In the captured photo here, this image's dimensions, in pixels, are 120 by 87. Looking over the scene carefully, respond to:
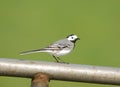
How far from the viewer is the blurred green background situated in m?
11.2

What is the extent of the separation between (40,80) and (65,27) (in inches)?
407

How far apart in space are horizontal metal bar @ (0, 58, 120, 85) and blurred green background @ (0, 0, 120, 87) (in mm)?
7958

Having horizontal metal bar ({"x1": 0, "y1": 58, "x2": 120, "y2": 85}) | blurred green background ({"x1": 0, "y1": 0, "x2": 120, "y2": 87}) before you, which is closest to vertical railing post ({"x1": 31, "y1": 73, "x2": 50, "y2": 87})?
horizontal metal bar ({"x1": 0, "y1": 58, "x2": 120, "y2": 85})

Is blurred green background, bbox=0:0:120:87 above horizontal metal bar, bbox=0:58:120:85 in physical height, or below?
above

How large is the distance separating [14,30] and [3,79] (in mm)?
2968

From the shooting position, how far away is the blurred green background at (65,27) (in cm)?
1118

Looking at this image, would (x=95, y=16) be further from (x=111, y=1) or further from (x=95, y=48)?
(x=95, y=48)

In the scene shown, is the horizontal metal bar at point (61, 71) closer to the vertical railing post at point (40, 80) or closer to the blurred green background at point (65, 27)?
the vertical railing post at point (40, 80)

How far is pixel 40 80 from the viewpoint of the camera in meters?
2.45

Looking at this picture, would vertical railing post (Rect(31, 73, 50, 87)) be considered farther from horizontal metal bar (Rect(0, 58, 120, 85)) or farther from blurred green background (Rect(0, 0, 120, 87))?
blurred green background (Rect(0, 0, 120, 87))

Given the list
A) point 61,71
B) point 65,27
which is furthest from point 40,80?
point 65,27

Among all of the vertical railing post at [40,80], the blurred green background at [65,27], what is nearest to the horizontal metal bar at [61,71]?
the vertical railing post at [40,80]

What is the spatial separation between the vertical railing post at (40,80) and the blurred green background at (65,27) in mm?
7960

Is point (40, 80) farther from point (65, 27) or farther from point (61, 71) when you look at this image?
point (65, 27)
